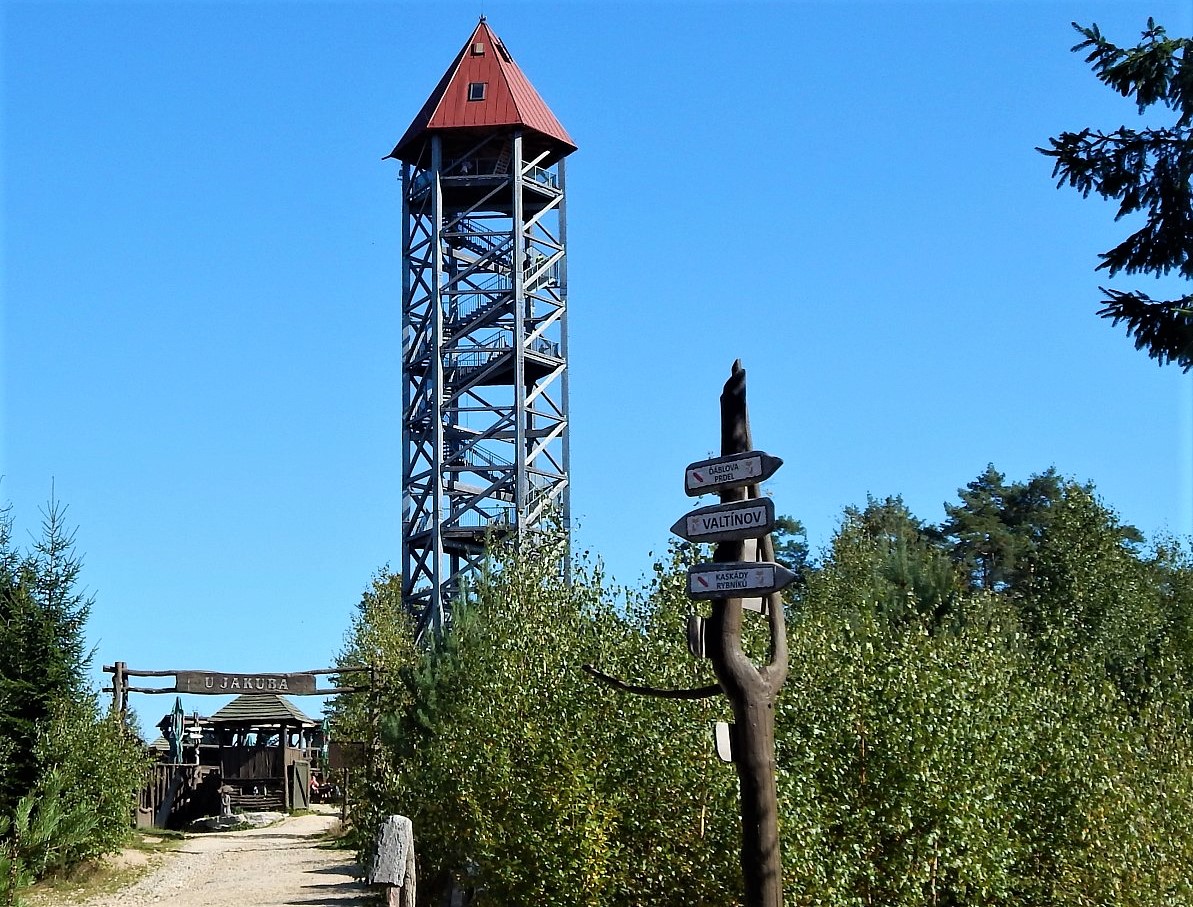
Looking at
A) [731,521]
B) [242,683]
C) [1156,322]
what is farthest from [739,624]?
[242,683]

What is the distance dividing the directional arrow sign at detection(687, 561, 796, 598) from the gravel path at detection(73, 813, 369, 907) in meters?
16.5

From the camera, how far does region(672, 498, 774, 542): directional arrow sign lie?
32.6 feet

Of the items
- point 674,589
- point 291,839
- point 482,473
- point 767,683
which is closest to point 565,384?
point 482,473

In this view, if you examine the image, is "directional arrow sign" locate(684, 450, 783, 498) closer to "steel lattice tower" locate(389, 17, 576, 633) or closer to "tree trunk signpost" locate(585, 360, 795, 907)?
"tree trunk signpost" locate(585, 360, 795, 907)

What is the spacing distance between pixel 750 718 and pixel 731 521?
1.37 metres

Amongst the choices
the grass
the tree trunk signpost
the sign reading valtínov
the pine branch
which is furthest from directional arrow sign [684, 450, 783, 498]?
the sign reading valtínov

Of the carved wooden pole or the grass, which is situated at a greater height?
the carved wooden pole

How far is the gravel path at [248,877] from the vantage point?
83.3ft

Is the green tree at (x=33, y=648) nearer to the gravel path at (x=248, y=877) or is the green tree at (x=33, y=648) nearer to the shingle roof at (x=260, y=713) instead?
the gravel path at (x=248, y=877)

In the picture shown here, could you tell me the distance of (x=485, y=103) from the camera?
45844mm

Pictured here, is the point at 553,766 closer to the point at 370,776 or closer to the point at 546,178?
the point at 370,776

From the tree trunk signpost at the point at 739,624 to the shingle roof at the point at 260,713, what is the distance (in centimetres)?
4036

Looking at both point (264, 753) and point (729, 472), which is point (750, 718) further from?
point (264, 753)

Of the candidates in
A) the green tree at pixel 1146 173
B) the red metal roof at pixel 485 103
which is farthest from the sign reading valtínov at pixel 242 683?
the green tree at pixel 1146 173
